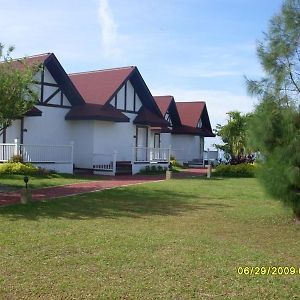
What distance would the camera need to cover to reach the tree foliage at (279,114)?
9.79 metres

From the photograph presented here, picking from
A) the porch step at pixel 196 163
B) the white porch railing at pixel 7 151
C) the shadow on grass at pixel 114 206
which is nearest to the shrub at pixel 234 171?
the shadow on grass at pixel 114 206

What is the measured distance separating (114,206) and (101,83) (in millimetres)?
16437

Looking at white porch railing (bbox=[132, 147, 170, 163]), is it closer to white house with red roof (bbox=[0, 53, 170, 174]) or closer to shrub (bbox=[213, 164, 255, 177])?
white house with red roof (bbox=[0, 53, 170, 174])

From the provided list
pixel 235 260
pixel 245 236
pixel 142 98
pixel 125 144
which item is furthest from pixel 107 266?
pixel 142 98

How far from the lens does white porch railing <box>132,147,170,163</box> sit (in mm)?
26927

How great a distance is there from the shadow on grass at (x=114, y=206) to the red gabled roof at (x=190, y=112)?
994 inches

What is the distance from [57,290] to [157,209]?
6.78 m

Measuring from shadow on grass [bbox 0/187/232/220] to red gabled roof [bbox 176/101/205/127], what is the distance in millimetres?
25250

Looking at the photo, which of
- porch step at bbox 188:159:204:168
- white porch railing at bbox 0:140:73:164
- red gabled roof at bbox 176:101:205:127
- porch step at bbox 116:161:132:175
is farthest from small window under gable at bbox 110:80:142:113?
red gabled roof at bbox 176:101:205:127

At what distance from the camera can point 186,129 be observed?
39.2m

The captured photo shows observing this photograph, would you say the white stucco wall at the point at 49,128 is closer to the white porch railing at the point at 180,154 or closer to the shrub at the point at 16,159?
the shrub at the point at 16,159

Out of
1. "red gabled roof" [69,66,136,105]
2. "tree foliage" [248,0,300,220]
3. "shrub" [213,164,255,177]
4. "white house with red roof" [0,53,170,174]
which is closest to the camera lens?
"tree foliage" [248,0,300,220]

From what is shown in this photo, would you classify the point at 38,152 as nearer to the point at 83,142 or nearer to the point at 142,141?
the point at 83,142

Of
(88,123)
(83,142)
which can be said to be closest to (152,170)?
(83,142)
